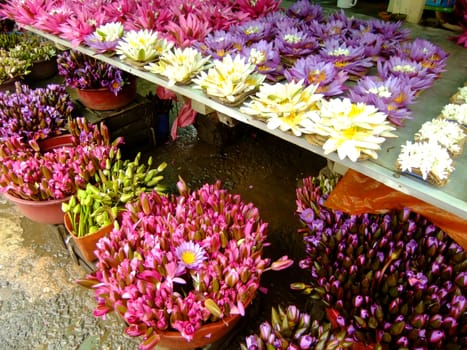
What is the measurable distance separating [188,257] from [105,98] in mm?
1803

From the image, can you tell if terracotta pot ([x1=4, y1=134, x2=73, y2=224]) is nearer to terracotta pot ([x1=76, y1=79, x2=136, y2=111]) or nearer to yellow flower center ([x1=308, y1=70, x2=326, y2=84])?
terracotta pot ([x1=76, y1=79, x2=136, y2=111])

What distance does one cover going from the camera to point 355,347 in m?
1.34

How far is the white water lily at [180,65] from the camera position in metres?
1.57

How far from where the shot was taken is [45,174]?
2.00 meters

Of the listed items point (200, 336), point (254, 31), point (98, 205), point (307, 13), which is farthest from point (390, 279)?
point (307, 13)

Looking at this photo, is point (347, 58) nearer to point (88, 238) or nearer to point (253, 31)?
point (253, 31)

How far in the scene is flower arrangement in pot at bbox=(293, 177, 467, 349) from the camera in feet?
4.05

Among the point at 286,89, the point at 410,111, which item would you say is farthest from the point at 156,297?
the point at 410,111

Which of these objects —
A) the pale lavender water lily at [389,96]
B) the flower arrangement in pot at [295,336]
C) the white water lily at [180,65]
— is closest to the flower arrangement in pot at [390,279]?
the flower arrangement in pot at [295,336]

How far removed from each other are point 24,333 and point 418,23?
9.77ft

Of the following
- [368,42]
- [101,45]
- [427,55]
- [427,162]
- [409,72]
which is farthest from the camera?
[101,45]

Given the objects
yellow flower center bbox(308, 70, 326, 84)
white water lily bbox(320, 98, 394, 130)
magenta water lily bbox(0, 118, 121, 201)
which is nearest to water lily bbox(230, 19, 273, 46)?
yellow flower center bbox(308, 70, 326, 84)

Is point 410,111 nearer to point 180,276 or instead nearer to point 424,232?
point 424,232

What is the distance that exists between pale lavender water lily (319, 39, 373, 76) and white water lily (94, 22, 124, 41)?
1.10 meters
